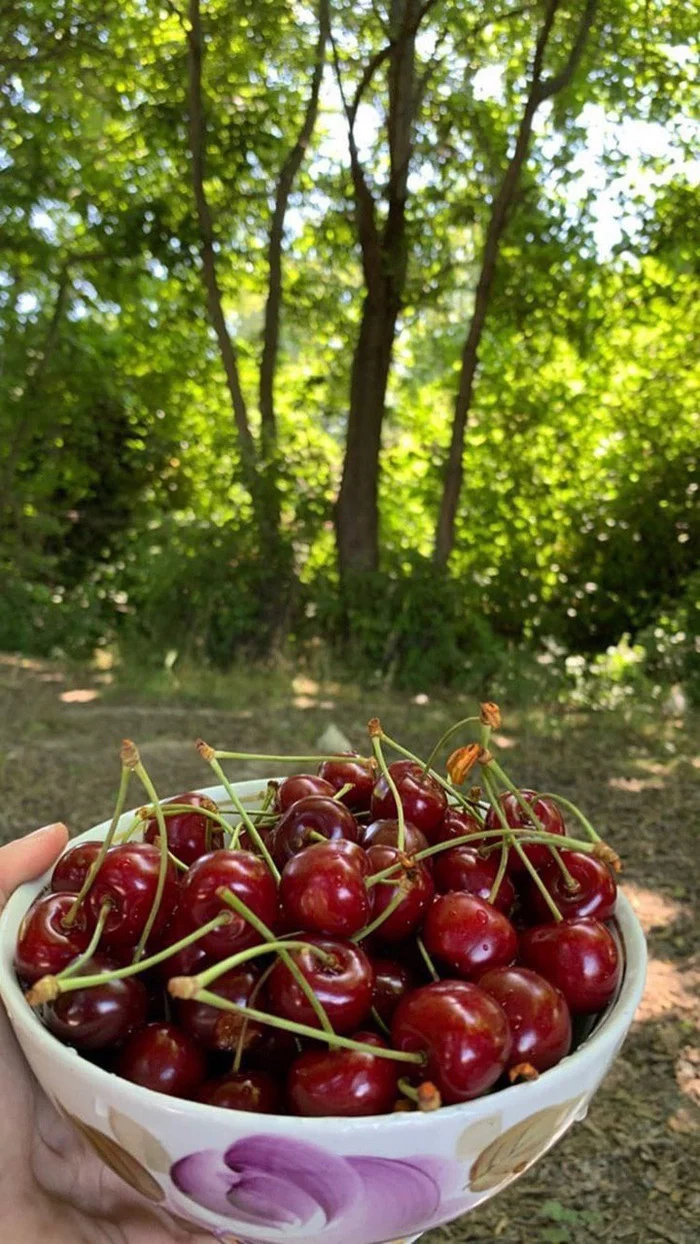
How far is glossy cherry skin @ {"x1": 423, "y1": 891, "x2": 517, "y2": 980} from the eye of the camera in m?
0.66

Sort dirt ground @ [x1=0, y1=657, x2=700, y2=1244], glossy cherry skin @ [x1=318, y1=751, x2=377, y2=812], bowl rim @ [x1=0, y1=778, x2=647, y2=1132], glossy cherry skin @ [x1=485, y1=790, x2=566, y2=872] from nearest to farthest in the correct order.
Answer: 1. bowl rim @ [x1=0, y1=778, x2=647, y2=1132]
2. glossy cherry skin @ [x1=485, y1=790, x2=566, y2=872]
3. glossy cherry skin @ [x1=318, y1=751, x2=377, y2=812]
4. dirt ground @ [x1=0, y1=657, x2=700, y2=1244]

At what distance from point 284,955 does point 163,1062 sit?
10 centimetres

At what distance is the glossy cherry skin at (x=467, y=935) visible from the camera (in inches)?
26.1

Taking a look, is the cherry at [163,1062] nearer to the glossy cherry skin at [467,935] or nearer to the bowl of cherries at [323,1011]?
the bowl of cherries at [323,1011]

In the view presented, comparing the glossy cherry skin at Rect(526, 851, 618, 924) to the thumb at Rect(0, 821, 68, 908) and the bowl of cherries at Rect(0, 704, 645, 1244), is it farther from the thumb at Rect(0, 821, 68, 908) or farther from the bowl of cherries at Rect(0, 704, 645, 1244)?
the thumb at Rect(0, 821, 68, 908)

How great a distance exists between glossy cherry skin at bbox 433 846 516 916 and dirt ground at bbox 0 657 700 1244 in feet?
3.26

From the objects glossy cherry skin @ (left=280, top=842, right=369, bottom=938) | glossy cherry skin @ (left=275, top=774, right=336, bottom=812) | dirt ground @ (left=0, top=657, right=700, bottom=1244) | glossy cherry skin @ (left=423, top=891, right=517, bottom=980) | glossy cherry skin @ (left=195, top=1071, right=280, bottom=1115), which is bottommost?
dirt ground @ (left=0, top=657, right=700, bottom=1244)

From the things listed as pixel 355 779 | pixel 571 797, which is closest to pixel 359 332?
pixel 571 797

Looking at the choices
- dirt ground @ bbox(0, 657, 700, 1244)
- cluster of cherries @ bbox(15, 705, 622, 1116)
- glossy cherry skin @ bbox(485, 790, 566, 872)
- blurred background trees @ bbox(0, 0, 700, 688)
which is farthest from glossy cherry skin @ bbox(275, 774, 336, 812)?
blurred background trees @ bbox(0, 0, 700, 688)

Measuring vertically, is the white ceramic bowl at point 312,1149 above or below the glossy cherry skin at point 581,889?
below

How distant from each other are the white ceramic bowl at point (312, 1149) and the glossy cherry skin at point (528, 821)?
131 millimetres

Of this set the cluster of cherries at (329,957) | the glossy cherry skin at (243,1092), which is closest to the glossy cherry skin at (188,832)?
the cluster of cherries at (329,957)

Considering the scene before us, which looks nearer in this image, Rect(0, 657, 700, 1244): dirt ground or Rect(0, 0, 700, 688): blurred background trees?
Rect(0, 657, 700, 1244): dirt ground

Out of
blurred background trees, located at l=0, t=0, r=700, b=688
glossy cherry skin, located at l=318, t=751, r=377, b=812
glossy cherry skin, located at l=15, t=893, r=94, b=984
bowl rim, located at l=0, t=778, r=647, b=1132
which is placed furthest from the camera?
blurred background trees, located at l=0, t=0, r=700, b=688
